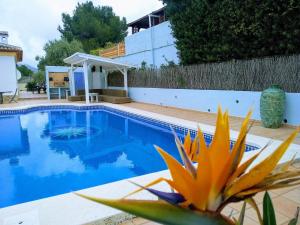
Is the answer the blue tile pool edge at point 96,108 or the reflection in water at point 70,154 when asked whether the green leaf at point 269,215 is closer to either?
the reflection in water at point 70,154

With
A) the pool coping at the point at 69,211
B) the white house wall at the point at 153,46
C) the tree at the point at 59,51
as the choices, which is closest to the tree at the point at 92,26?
the tree at the point at 59,51

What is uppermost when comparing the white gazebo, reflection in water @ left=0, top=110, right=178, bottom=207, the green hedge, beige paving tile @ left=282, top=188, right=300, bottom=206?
the white gazebo

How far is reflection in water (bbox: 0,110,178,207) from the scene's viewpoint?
17.0ft

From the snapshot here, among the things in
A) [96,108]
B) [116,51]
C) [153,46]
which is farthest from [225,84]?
[116,51]

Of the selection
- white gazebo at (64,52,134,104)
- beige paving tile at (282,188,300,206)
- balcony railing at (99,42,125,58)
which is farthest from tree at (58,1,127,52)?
beige paving tile at (282,188,300,206)

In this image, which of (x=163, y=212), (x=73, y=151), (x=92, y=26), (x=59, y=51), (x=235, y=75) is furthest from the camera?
(x=92, y=26)

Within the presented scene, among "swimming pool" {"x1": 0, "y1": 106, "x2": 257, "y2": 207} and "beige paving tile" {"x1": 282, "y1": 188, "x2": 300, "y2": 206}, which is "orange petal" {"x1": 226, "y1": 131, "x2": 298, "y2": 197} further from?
"swimming pool" {"x1": 0, "y1": 106, "x2": 257, "y2": 207}

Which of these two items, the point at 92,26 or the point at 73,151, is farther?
the point at 92,26

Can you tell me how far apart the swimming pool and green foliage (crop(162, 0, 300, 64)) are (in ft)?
11.8

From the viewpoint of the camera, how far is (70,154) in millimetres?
7094

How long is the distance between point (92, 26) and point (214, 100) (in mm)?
22343

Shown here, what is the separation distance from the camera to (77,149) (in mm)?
7508

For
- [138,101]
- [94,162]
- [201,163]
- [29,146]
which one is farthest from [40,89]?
[201,163]

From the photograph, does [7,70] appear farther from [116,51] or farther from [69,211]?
[69,211]
